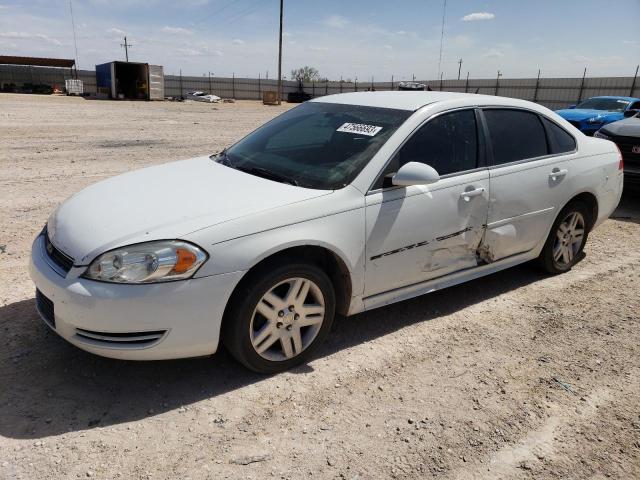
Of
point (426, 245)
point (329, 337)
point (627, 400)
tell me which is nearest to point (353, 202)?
point (426, 245)

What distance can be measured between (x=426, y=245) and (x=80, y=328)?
7.25 ft

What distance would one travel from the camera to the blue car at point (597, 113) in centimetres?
1454

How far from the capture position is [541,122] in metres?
4.46

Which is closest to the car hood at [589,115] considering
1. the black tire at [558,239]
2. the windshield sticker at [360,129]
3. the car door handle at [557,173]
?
the black tire at [558,239]

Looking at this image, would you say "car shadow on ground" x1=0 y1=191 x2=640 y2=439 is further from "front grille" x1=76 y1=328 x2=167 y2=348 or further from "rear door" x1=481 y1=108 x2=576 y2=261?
"rear door" x1=481 y1=108 x2=576 y2=261

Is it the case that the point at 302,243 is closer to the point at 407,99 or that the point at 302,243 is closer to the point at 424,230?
the point at 424,230

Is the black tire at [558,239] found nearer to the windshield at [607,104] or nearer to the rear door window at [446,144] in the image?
the rear door window at [446,144]

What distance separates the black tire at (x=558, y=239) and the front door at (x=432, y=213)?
43.5 inches

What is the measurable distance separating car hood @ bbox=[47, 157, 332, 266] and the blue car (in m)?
13.6

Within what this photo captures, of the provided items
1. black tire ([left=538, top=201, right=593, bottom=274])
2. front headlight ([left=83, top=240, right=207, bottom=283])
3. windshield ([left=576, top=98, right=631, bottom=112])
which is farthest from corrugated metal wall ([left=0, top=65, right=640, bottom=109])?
front headlight ([left=83, top=240, right=207, bottom=283])

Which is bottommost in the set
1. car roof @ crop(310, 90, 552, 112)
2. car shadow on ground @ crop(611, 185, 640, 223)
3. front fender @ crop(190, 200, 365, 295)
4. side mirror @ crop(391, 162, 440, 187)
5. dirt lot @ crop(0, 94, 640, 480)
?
dirt lot @ crop(0, 94, 640, 480)

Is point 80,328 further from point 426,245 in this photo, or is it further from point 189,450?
point 426,245

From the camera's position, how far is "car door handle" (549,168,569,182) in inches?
171

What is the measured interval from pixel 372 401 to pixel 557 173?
2708 millimetres
